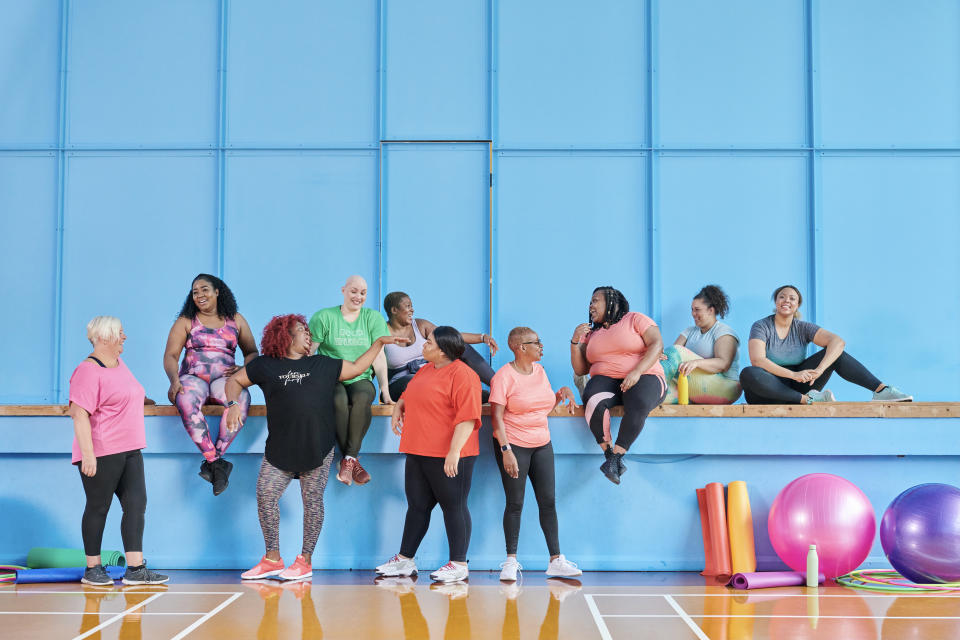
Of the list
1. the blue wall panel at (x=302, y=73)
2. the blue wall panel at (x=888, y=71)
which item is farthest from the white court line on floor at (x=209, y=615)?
the blue wall panel at (x=888, y=71)

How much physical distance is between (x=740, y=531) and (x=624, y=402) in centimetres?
110

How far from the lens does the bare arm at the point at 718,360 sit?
630cm

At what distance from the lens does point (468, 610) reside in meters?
4.55

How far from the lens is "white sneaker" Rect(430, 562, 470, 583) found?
5.32 metres

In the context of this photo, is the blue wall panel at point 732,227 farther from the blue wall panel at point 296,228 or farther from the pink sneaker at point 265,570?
the pink sneaker at point 265,570

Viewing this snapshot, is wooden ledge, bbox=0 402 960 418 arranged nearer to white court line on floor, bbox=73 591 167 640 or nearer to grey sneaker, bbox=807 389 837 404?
grey sneaker, bbox=807 389 837 404

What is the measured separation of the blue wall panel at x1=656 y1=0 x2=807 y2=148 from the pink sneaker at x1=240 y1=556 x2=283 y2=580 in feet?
16.8

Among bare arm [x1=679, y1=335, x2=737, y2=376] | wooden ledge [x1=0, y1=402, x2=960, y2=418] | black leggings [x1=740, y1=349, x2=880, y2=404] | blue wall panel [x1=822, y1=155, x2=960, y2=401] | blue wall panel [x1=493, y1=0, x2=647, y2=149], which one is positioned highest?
blue wall panel [x1=493, y1=0, x2=647, y2=149]

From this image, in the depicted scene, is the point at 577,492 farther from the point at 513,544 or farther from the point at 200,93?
the point at 200,93

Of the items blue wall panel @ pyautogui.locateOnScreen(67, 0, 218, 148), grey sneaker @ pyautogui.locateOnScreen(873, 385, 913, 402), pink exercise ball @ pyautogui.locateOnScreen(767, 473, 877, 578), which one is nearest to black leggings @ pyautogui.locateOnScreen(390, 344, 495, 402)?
pink exercise ball @ pyautogui.locateOnScreen(767, 473, 877, 578)

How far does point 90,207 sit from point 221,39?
2.00 metres

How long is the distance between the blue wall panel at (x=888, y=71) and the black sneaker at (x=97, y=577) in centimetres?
695

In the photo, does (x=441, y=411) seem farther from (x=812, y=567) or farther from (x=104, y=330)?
(x=812, y=567)

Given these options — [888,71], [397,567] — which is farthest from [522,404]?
[888,71]
